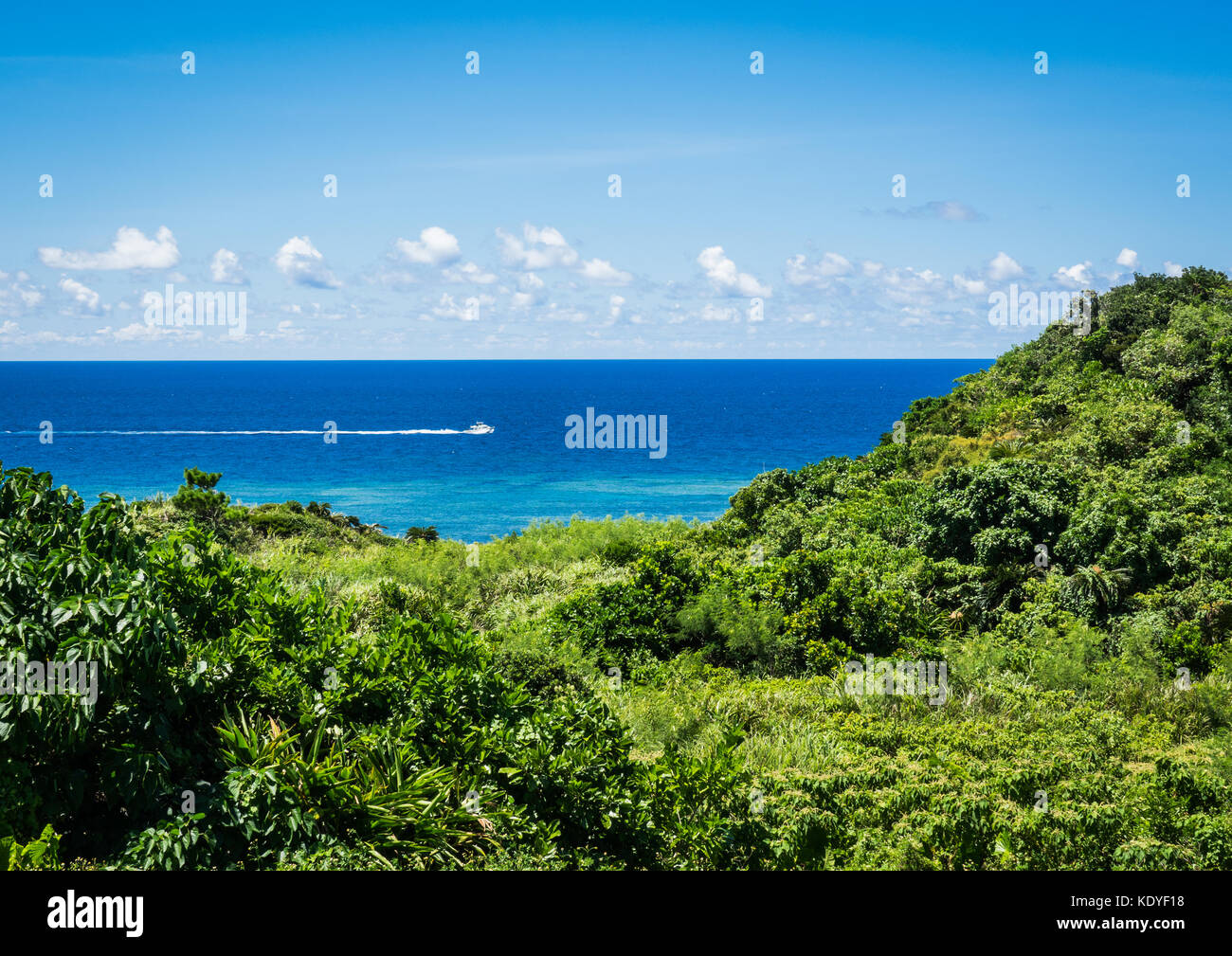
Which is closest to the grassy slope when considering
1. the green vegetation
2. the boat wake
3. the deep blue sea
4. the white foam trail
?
the green vegetation

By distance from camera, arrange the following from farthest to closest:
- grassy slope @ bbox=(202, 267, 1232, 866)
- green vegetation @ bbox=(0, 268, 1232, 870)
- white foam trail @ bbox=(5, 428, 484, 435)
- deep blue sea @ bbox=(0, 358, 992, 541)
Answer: white foam trail @ bbox=(5, 428, 484, 435) < deep blue sea @ bbox=(0, 358, 992, 541) < grassy slope @ bbox=(202, 267, 1232, 866) < green vegetation @ bbox=(0, 268, 1232, 870)

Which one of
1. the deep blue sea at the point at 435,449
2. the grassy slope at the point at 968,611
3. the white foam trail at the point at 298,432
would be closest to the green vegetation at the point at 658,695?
the grassy slope at the point at 968,611

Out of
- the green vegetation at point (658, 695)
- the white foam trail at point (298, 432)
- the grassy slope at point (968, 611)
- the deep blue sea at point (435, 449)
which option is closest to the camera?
the green vegetation at point (658, 695)

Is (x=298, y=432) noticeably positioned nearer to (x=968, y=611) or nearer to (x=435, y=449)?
(x=435, y=449)

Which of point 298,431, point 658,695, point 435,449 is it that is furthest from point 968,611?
point 298,431

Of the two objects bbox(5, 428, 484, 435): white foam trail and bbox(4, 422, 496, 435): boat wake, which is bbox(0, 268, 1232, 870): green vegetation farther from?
bbox(5, 428, 484, 435): white foam trail

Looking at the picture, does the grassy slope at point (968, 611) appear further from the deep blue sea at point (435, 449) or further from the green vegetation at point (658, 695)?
the deep blue sea at point (435, 449)
